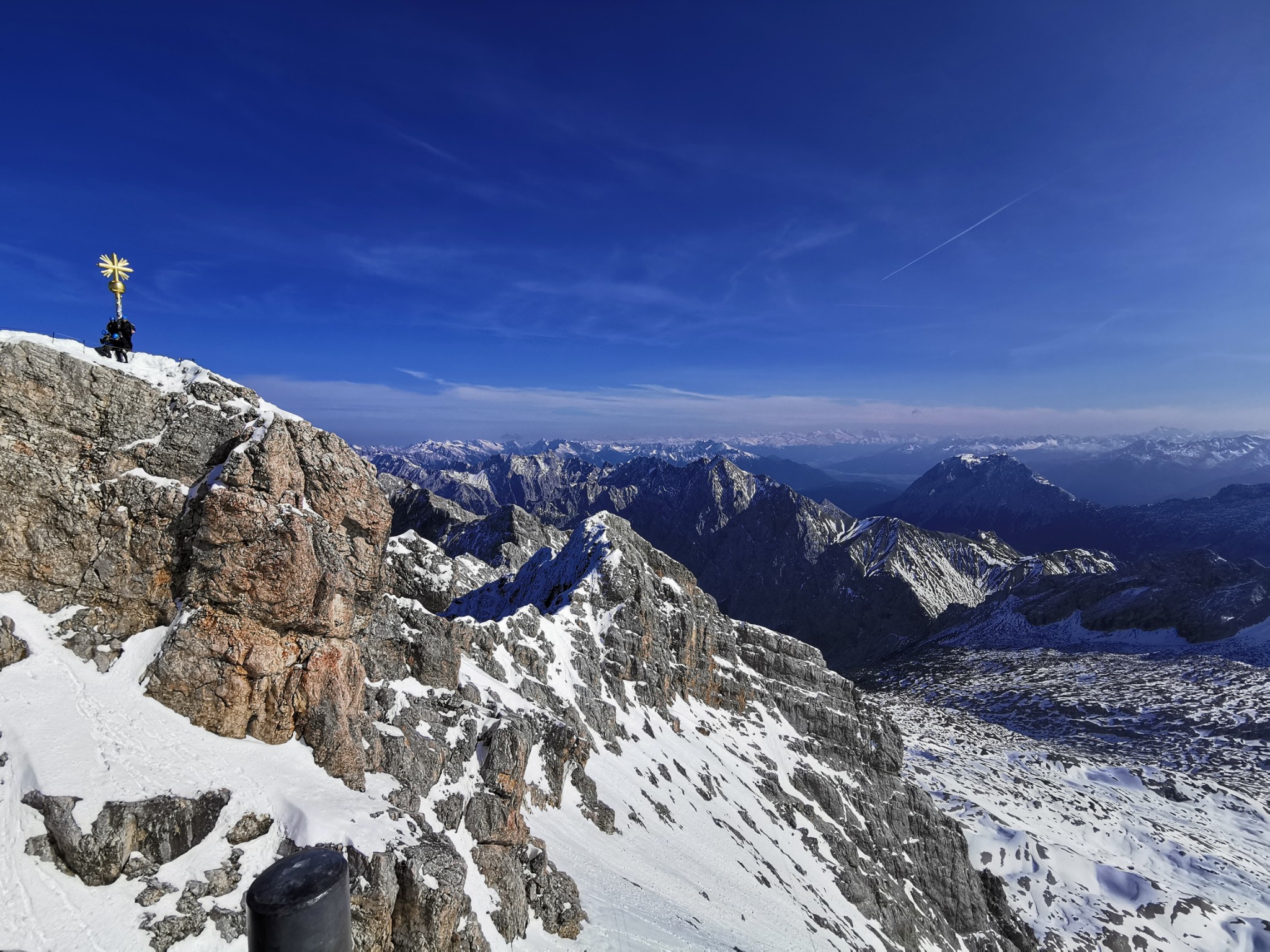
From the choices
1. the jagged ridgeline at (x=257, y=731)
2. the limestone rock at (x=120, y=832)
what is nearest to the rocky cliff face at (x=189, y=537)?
the jagged ridgeline at (x=257, y=731)

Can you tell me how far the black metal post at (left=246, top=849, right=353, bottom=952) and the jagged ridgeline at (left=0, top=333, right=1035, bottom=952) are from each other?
18.4m

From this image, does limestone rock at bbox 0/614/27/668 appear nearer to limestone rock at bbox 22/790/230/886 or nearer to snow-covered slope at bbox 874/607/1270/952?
limestone rock at bbox 22/790/230/886

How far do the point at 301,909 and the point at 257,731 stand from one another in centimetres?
2493

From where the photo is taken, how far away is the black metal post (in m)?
5.02

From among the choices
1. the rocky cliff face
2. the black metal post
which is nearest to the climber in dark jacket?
the rocky cliff face

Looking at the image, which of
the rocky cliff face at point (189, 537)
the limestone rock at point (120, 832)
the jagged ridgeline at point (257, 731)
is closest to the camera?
the limestone rock at point (120, 832)

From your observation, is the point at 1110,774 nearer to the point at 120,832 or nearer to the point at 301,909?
the point at 120,832

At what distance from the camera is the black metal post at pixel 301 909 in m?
5.02

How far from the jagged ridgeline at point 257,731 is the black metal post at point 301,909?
1837 cm

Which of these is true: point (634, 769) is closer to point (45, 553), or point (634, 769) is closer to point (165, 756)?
point (165, 756)

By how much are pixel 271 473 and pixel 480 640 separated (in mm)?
26861

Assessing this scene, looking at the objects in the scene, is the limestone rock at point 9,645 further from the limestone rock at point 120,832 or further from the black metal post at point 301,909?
the black metal post at point 301,909

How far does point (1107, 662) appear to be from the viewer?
15162 centimetres

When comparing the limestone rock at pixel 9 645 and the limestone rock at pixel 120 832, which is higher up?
the limestone rock at pixel 9 645
